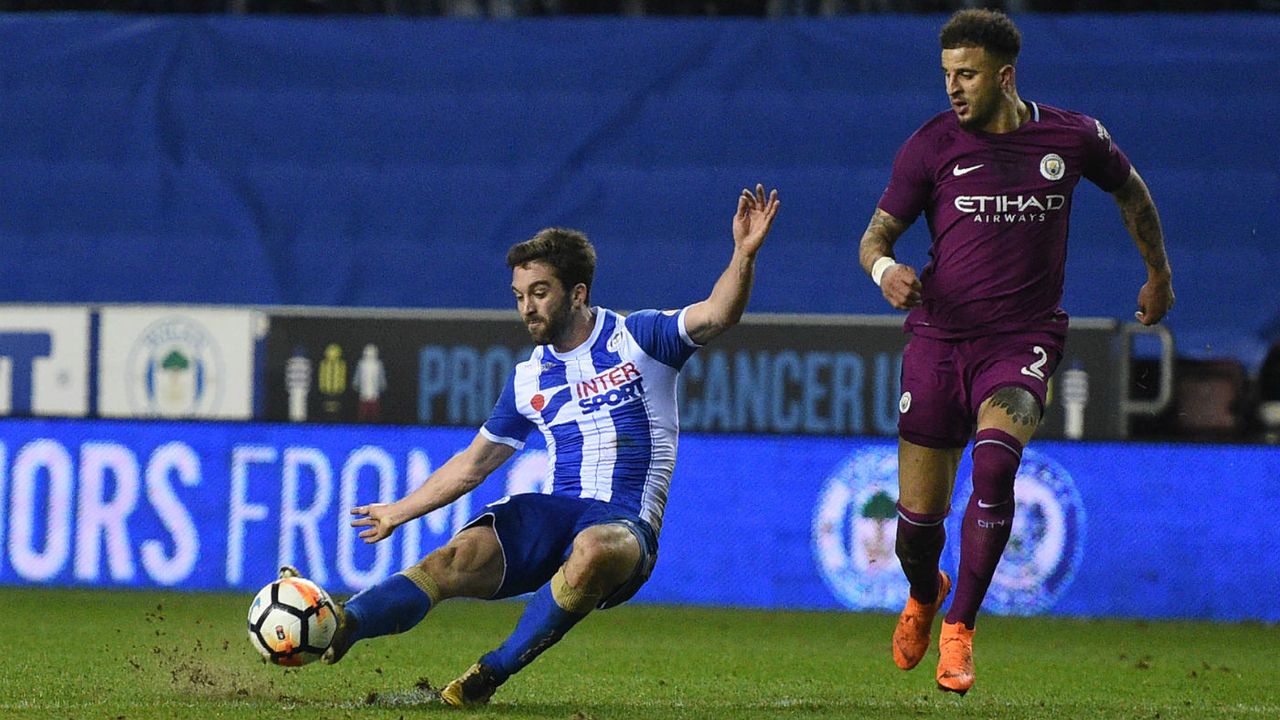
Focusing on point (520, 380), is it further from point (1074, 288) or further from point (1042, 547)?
point (1074, 288)

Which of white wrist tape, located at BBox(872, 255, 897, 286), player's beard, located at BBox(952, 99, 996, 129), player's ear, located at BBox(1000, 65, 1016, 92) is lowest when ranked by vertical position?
white wrist tape, located at BBox(872, 255, 897, 286)

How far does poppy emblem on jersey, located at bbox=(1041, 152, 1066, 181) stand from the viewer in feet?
19.1

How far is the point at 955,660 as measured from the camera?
5547 millimetres

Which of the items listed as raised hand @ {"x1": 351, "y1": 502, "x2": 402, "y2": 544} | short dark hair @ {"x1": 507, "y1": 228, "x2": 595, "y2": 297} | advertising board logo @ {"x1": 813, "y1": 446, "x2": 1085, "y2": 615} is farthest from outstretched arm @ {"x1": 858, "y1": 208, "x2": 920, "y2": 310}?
advertising board logo @ {"x1": 813, "y1": 446, "x2": 1085, "y2": 615}

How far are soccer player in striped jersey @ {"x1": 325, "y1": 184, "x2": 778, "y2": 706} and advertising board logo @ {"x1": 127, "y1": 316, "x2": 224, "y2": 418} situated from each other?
6391mm

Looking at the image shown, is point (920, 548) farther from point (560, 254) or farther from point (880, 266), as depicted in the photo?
point (560, 254)

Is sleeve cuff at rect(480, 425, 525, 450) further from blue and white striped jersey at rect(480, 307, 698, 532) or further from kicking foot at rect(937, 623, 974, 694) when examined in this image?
kicking foot at rect(937, 623, 974, 694)


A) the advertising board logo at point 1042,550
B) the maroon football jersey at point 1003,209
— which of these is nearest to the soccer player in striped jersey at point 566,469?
the maroon football jersey at point 1003,209

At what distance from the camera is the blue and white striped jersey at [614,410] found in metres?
5.88

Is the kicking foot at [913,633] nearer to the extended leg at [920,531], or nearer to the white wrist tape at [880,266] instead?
the extended leg at [920,531]

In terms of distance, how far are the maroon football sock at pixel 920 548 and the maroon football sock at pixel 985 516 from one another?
0.34m

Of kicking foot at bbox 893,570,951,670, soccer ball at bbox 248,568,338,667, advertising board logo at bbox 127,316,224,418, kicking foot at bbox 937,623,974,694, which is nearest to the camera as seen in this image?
soccer ball at bbox 248,568,338,667

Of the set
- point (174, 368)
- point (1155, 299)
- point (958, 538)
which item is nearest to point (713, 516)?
point (958, 538)

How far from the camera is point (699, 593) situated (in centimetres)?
1056
